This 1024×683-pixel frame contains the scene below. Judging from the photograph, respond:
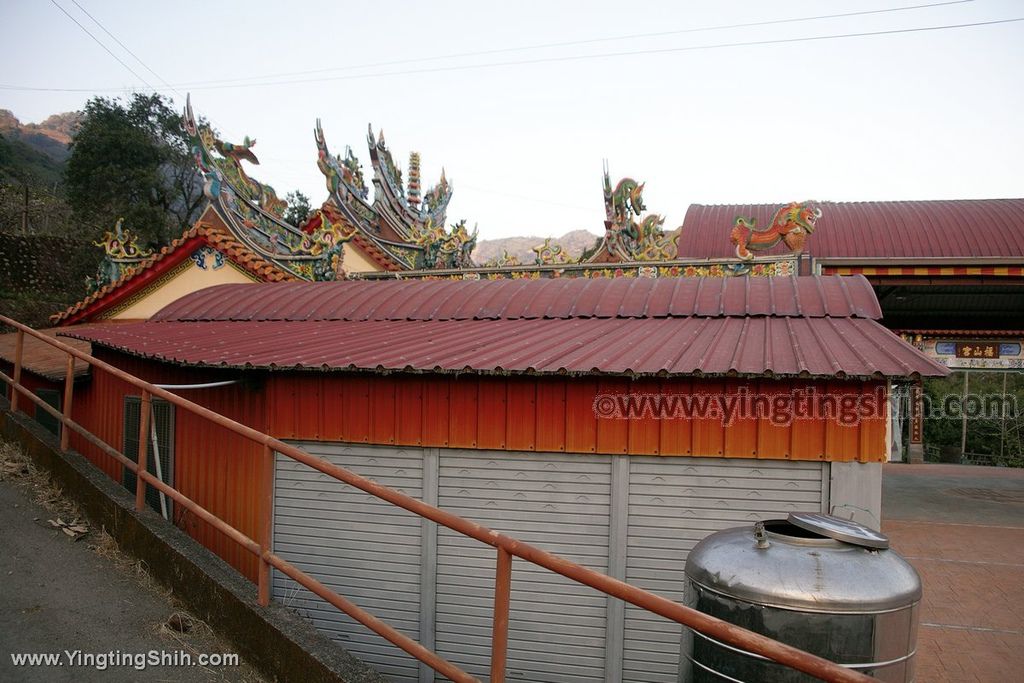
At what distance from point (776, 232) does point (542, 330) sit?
4180 millimetres

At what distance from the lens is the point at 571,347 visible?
679 centimetres

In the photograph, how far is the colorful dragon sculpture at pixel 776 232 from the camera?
988 centimetres

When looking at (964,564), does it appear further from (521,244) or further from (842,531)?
(521,244)

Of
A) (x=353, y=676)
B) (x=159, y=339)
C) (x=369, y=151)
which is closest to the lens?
(x=353, y=676)

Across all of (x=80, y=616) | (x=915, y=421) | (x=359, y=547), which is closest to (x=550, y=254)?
(x=359, y=547)

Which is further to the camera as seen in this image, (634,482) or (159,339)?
(159,339)

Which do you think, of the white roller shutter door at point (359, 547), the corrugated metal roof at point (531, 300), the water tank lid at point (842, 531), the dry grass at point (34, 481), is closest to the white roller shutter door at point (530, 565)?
the white roller shutter door at point (359, 547)

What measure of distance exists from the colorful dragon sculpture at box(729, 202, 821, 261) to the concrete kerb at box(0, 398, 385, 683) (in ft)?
24.5

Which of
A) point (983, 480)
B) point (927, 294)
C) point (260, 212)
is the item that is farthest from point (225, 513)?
point (983, 480)

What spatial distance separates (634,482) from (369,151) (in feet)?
65.5

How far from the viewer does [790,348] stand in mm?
6258

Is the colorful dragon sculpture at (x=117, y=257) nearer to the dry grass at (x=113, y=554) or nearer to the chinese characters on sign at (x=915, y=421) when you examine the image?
the dry grass at (x=113, y=554)

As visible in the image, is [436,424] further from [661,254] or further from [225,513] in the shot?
[661,254]

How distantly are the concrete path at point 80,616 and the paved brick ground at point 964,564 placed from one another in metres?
6.20
